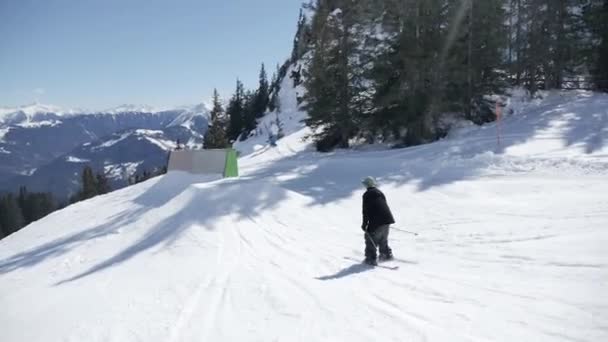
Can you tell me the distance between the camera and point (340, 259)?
8.48m

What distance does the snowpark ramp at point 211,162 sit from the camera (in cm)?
1906

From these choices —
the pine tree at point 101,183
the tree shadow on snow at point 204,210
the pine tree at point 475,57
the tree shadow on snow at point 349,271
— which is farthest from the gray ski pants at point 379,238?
the pine tree at point 101,183

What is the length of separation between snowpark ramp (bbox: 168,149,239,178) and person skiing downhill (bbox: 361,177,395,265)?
11.9 meters

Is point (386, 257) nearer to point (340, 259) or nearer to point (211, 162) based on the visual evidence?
point (340, 259)

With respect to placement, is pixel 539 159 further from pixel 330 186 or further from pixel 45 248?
pixel 45 248

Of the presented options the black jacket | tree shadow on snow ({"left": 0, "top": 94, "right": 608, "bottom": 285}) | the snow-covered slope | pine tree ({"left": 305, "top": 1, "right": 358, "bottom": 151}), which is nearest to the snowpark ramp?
tree shadow on snow ({"left": 0, "top": 94, "right": 608, "bottom": 285})

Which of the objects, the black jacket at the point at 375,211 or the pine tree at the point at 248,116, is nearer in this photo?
the black jacket at the point at 375,211

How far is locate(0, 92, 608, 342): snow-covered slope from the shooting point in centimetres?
530

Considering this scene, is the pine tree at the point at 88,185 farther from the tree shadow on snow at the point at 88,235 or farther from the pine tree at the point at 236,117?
the tree shadow on snow at the point at 88,235

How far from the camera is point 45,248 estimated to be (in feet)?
41.4

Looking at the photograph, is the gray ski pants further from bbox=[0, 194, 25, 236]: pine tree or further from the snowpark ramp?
bbox=[0, 194, 25, 236]: pine tree

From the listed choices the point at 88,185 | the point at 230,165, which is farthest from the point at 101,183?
the point at 230,165

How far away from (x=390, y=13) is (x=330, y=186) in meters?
11.7

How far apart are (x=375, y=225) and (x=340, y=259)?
3.72 ft
